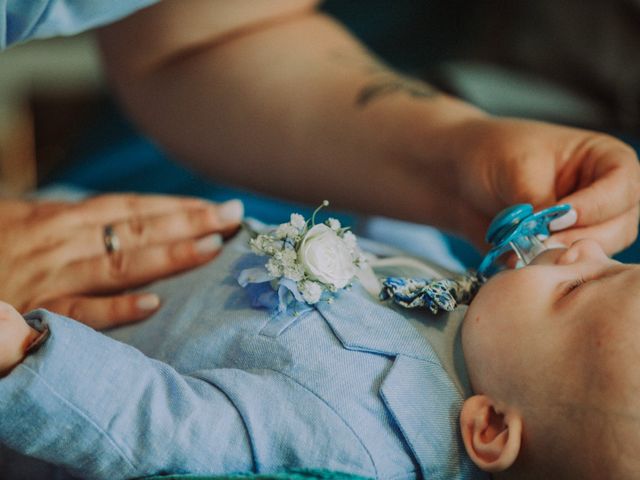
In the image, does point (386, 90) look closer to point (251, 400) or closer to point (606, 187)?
point (606, 187)

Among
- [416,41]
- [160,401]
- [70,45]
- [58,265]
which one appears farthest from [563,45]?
[70,45]

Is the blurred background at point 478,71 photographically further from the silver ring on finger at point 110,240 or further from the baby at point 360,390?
the baby at point 360,390

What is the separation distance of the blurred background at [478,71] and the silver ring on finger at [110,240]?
409 millimetres

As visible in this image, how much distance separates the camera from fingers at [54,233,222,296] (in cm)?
102

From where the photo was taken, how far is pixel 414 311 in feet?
2.89

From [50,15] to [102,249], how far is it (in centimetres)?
36

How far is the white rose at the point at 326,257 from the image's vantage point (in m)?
0.79

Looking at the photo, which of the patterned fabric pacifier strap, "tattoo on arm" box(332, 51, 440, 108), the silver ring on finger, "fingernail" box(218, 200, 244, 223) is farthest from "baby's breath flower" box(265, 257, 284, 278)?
"tattoo on arm" box(332, 51, 440, 108)

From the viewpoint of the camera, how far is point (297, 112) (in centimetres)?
130

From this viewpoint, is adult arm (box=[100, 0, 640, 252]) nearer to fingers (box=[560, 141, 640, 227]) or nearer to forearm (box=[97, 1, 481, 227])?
forearm (box=[97, 1, 481, 227])

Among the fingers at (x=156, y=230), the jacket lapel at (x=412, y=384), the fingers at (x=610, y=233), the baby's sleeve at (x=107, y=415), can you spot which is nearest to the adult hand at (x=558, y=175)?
the fingers at (x=610, y=233)

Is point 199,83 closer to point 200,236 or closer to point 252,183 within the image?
point 252,183

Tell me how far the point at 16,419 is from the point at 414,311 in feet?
1.50

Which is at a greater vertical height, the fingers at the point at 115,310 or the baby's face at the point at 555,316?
the baby's face at the point at 555,316
